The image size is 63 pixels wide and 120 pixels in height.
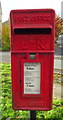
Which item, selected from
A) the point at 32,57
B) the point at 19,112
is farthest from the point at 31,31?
the point at 19,112

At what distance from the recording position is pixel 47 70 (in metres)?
2.37

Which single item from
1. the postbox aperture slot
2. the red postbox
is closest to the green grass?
the red postbox

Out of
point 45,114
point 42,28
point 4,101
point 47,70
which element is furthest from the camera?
point 4,101

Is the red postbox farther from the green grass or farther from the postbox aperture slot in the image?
the green grass

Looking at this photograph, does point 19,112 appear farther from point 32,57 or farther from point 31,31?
point 31,31

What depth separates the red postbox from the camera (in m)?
2.26

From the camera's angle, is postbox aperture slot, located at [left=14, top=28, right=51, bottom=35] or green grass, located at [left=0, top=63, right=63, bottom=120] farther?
green grass, located at [left=0, top=63, right=63, bottom=120]

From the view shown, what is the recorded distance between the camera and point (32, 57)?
2.33 meters

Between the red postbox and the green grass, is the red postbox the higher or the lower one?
the higher one

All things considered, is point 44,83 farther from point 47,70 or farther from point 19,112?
point 19,112

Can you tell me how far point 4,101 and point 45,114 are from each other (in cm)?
87

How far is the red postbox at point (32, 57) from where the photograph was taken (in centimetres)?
226

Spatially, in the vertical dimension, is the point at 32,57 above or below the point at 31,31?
below

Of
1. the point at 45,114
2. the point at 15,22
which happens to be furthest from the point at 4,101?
the point at 15,22
